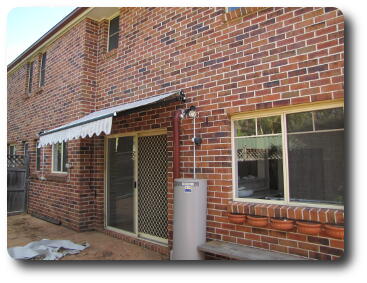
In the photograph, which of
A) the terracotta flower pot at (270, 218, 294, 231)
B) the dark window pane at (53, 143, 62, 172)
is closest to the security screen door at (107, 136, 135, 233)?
the dark window pane at (53, 143, 62, 172)

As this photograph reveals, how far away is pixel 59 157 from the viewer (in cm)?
873

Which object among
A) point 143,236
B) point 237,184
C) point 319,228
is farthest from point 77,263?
point 319,228

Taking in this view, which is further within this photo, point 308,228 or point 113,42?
point 113,42

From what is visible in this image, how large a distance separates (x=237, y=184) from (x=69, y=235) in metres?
4.72

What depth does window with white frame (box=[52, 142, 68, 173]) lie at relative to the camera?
8375 millimetres

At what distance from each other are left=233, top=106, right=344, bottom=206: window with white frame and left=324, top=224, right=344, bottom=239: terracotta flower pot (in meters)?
0.35

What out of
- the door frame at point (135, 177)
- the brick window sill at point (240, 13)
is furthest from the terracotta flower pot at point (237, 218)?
the brick window sill at point (240, 13)

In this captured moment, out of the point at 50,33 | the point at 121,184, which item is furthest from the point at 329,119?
the point at 50,33

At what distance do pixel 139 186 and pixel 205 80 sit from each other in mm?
3030

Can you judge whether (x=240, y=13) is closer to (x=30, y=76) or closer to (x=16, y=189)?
(x=16, y=189)

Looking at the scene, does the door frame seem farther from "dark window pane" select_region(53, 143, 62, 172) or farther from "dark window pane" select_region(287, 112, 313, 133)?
"dark window pane" select_region(287, 112, 313, 133)

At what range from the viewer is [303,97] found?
12.3ft

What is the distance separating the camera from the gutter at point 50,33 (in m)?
7.66

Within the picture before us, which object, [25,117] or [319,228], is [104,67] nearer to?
[25,117]
